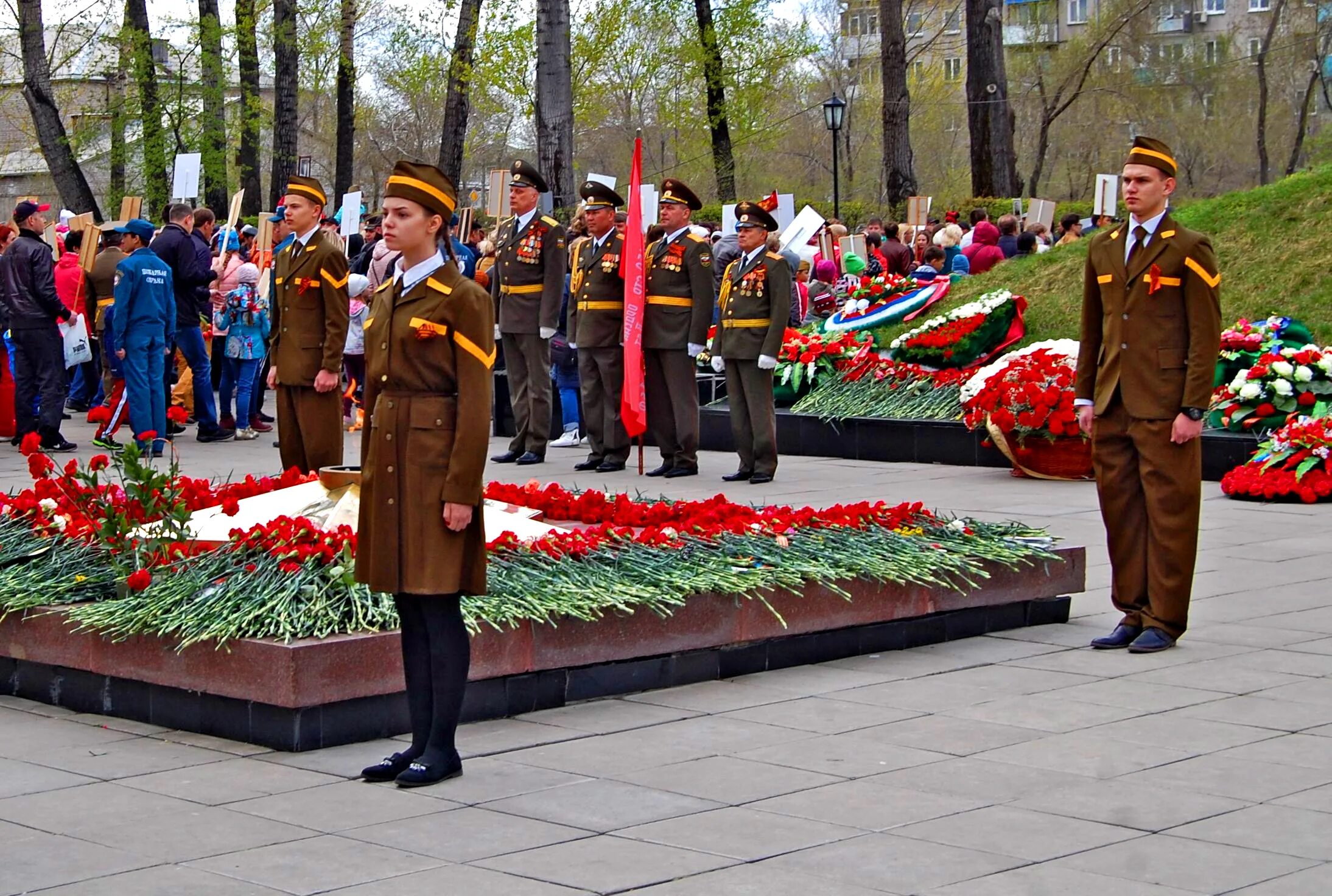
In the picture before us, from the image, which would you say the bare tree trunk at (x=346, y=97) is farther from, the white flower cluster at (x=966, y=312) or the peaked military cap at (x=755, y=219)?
the peaked military cap at (x=755, y=219)

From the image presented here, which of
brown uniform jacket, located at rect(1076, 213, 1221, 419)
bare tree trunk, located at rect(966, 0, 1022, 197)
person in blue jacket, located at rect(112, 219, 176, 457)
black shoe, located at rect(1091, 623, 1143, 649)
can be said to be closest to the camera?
brown uniform jacket, located at rect(1076, 213, 1221, 419)

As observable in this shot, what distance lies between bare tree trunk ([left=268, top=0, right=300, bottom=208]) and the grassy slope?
1466 centimetres

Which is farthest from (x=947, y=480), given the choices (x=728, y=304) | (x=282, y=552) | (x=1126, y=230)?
(x=282, y=552)

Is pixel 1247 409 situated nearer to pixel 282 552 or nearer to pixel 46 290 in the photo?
pixel 282 552

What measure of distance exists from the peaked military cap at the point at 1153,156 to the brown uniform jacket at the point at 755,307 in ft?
17.4

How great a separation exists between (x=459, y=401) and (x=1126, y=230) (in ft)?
11.9

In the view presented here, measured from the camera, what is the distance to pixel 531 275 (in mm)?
14500

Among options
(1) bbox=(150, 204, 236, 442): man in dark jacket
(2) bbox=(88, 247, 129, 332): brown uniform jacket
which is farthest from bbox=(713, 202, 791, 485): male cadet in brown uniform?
(2) bbox=(88, 247, 129, 332): brown uniform jacket

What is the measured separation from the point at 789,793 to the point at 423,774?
110cm

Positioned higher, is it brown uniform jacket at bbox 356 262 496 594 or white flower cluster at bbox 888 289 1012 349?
white flower cluster at bbox 888 289 1012 349

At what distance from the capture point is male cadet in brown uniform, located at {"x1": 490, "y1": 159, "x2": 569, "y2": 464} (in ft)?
47.0

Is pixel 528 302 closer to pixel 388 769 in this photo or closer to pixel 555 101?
pixel 555 101

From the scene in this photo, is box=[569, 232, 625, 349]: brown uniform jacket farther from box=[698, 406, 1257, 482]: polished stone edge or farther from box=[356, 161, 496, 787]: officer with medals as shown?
box=[356, 161, 496, 787]: officer with medals

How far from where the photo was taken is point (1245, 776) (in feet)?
18.5
